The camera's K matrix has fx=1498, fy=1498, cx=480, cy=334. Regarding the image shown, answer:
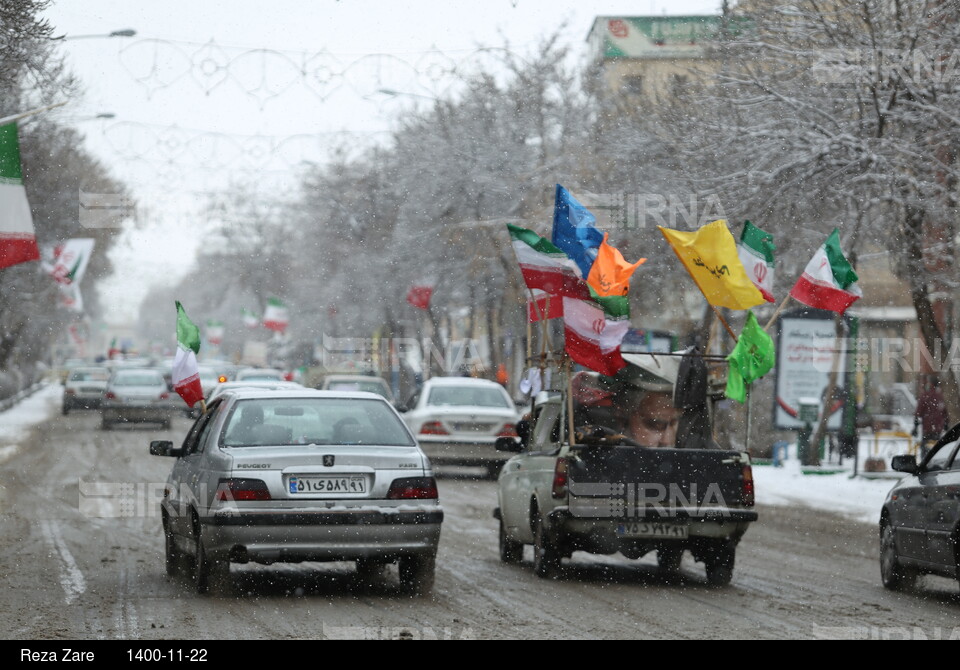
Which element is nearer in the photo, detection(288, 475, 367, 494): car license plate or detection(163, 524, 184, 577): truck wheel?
detection(288, 475, 367, 494): car license plate

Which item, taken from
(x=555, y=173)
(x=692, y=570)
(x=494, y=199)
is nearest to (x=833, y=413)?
(x=555, y=173)

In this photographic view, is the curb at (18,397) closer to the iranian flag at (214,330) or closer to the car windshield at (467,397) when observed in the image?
the iranian flag at (214,330)

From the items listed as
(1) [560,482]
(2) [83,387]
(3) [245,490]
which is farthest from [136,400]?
(3) [245,490]

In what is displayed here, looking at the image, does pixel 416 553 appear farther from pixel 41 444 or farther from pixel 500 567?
pixel 41 444

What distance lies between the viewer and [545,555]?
1157cm

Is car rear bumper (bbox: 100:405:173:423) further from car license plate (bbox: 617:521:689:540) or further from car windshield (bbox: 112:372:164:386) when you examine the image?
car license plate (bbox: 617:521:689:540)

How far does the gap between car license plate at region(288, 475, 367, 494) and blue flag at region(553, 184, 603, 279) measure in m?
3.18

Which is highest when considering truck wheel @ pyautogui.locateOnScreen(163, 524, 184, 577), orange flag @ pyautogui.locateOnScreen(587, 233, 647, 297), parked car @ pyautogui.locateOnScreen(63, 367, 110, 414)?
orange flag @ pyautogui.locateOnScreen(587, 233, 647, 297)

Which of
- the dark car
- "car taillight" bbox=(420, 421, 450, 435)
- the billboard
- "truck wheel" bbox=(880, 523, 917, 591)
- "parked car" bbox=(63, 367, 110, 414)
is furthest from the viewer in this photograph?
"parked car" bbox=(63, 367, 110, 414)

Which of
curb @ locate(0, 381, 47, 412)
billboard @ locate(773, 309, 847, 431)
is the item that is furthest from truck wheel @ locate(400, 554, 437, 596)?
curb @ locate(0, 381, 47, 412)

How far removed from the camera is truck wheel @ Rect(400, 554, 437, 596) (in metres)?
10.2

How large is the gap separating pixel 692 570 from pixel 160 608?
17.4 ft

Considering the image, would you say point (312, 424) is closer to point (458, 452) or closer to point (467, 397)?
point (458, 452)

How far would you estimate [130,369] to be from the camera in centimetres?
4019
